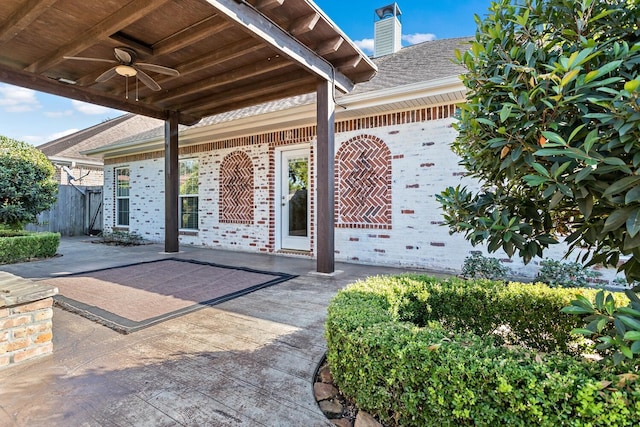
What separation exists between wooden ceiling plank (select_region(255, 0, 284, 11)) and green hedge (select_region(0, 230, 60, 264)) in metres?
6.36

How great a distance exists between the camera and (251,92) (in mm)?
5633

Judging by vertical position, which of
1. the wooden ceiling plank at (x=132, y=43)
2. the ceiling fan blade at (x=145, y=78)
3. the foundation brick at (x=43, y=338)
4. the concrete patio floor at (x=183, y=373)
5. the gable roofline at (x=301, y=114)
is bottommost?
the concrete patio floor at (x=183, y=373)

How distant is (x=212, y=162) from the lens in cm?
808

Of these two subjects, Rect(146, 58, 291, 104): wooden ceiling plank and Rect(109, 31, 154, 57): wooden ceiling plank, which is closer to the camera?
Rect(109, 31, 154, 57): wooden ceiling plank

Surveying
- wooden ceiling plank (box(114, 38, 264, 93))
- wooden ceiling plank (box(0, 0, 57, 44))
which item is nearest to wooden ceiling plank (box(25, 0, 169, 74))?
wooden ceiling plank (box(0, 0, 57, 44))

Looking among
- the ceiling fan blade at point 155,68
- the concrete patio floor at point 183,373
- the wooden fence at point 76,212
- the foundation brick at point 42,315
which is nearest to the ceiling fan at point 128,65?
the ceiling fan blade at point 155,68

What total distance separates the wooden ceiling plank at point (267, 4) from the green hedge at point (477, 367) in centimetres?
305

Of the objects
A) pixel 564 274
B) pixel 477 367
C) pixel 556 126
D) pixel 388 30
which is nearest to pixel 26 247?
pixel 477 367

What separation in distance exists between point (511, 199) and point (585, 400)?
0.85 m

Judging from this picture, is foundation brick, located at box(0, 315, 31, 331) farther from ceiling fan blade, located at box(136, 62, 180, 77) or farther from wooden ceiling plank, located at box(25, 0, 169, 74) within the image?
ceiling fan blade, located at box(136, 62, 180, 77)

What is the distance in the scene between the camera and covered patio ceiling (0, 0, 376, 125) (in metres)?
3.61

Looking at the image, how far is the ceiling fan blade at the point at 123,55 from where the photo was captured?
432 cm

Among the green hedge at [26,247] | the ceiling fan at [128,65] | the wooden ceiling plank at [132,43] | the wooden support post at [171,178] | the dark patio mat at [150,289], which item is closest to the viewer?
the dark patio mat at [150,289]

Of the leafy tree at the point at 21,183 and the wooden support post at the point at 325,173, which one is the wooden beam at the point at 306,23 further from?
the leafy tree at the point at 21,183
